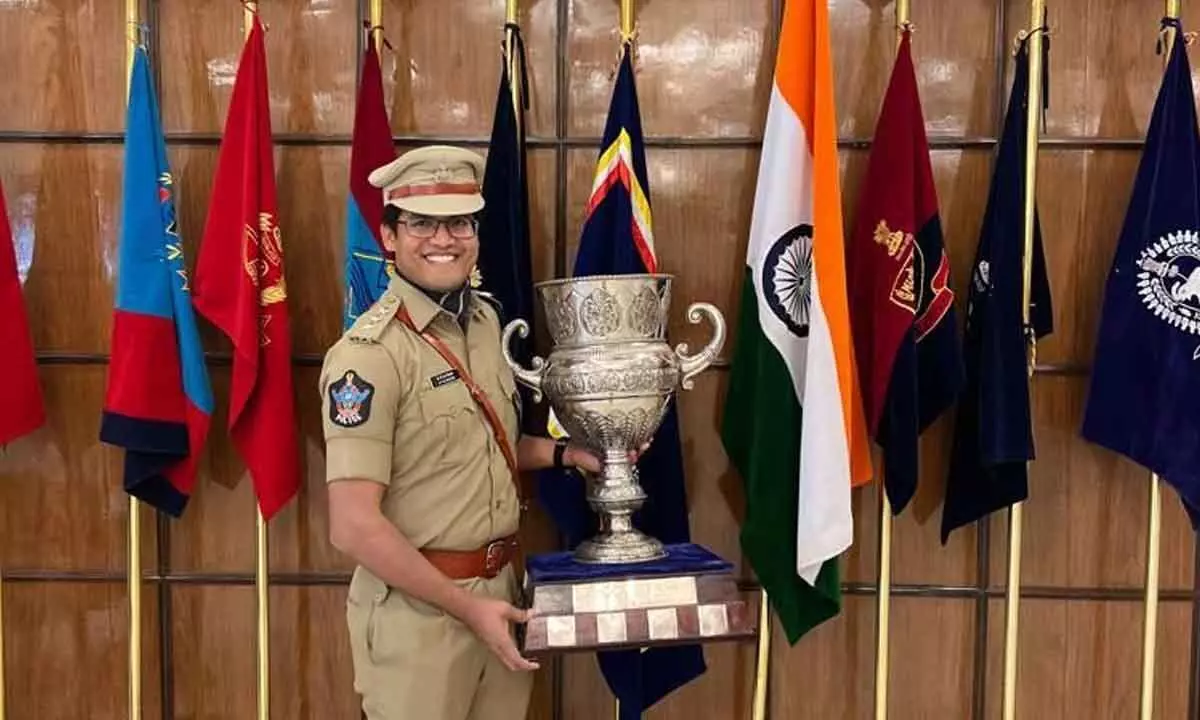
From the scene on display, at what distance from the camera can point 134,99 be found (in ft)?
7.29

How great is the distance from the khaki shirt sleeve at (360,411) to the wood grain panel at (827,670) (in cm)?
121

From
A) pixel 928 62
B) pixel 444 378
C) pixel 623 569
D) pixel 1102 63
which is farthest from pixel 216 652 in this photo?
pixel 1102 63

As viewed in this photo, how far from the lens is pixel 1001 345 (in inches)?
86.1

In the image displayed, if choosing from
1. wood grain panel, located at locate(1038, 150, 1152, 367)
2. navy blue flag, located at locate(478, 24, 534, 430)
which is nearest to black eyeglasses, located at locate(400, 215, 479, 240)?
navy blue flag, located at locate(478, 24, 534, 430)

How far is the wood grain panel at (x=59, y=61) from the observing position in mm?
2379

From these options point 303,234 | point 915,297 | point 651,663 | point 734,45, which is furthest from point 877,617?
point 303,234

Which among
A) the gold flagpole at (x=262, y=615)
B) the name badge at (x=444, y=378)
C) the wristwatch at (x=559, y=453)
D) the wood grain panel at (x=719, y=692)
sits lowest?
the wood grain panel at (x=719, y=692)

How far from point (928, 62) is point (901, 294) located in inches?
23.2

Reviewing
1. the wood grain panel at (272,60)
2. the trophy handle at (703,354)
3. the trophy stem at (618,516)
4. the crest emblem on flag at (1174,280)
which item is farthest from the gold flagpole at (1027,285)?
the wood grain panel at (272,60)

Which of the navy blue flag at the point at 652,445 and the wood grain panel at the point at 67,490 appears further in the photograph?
the wood grain panel at the point at 67,490

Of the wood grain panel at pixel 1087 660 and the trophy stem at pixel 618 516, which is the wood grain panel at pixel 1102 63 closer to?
the wood grain panel at pixel 1087 660

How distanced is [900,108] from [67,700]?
2351mm

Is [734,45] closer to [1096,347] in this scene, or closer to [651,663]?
[1096,347]

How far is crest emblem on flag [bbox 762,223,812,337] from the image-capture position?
216 cm
